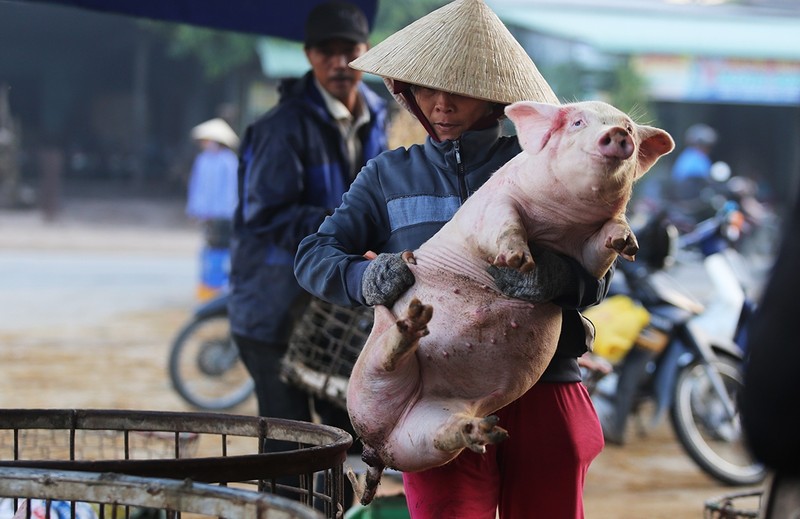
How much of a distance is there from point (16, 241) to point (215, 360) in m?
12.1

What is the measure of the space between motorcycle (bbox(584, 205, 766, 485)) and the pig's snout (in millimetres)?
3975

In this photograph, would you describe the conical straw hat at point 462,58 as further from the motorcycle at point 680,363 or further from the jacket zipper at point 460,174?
the motorcycle at point 680,363

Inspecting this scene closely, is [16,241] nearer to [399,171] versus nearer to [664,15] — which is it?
[664,15]

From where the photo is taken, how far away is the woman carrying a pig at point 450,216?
2.55 metres

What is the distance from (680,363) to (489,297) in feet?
14.1

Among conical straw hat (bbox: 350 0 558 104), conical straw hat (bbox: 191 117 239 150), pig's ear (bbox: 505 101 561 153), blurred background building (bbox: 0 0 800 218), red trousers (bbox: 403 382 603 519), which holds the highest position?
blurred background building (bbox: 0 0 800 218)

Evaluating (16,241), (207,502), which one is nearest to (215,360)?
(207,502)

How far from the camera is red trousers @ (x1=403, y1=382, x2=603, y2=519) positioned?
2.54m

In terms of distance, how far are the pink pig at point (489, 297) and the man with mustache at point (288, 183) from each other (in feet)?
5.04

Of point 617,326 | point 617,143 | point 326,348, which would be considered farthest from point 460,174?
point 617,326

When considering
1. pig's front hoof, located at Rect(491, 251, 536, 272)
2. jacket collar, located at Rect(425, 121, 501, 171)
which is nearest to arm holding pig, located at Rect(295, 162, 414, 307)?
jacket collar, located at Rect(425, 121, 501, 171)

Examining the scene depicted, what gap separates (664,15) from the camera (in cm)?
2333

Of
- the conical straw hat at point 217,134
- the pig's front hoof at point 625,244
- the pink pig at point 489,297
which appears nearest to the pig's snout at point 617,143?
the pink pig at point 489,297

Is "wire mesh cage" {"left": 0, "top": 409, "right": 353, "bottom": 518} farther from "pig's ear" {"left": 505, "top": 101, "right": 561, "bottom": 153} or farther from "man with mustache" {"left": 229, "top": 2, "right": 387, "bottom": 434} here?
"man with mustache" {"left": 229, "top": 2, "right": 387, "bottom": 434}
